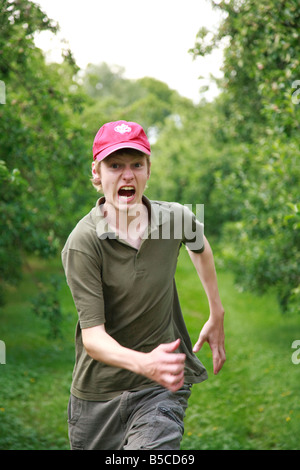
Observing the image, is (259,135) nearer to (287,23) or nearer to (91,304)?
(287,23)

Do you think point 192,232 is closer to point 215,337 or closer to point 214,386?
point 215,337

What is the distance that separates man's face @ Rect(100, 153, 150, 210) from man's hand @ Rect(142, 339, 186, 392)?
908mm

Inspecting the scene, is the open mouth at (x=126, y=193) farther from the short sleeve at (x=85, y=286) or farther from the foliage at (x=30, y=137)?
the foliage at (x=30, y=137)

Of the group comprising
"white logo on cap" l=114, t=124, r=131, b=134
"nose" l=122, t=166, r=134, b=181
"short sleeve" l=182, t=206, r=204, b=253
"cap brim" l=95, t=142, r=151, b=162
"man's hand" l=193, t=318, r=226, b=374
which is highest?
"white logo on cap" l=114, t=124, r=131, b=134

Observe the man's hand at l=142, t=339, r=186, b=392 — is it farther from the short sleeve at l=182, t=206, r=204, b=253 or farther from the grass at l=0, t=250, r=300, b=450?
the grass at l=0, t=250, r=300, b=450

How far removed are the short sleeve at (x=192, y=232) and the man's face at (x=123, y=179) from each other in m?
0.39

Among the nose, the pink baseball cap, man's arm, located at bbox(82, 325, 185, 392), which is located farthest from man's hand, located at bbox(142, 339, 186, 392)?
the pink baseball cap

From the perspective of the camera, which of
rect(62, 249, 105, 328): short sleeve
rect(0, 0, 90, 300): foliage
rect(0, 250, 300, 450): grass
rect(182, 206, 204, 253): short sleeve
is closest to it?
rect(62, 249, 105, 328): short sleeve

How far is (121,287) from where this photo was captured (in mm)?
3125

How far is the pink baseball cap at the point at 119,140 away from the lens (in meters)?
3.11

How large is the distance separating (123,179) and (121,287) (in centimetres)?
54

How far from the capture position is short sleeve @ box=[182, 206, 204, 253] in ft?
11.4

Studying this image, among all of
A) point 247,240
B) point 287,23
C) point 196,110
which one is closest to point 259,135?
point 247,240

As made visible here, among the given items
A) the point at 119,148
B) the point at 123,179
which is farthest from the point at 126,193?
the point at 119,148
